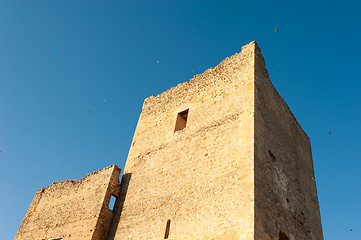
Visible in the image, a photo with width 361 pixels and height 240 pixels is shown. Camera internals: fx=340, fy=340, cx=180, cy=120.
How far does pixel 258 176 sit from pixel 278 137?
2.41m

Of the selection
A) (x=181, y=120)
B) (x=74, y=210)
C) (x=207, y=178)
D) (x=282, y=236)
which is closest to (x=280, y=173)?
(x=282, y=236)

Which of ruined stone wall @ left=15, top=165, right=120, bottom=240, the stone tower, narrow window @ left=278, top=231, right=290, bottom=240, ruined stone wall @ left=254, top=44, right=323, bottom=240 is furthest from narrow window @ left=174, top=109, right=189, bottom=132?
narrow window @ left=278, top=231, right=290, bottom=240

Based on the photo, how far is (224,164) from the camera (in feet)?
28.6

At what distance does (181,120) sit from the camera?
455 inches

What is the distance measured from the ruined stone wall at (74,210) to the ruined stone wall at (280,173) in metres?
4.98

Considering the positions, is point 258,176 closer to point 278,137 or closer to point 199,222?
point 199,222

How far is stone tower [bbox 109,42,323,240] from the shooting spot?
26.2 ft

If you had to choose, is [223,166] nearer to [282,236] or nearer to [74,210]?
[282,236]

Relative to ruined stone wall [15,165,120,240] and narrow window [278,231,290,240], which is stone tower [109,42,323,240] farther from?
ruined stone wall [15,165,120,240]

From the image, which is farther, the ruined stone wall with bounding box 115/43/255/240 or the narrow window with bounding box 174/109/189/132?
the narrow window with bounding box 174/109/189/132

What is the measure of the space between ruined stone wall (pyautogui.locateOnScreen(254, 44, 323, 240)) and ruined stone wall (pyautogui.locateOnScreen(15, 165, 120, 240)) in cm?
498

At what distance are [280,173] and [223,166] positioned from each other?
1.83m

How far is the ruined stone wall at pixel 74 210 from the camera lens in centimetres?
1033

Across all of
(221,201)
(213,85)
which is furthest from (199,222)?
(213,85)
